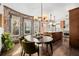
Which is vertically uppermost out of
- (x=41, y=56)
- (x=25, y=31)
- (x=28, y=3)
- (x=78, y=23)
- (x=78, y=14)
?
(x=28, y=3)

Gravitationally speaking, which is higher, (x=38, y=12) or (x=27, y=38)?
(x=38, y=12)

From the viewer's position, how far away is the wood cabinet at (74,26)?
2.63 meters

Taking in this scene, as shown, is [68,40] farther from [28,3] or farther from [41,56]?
[28,3]

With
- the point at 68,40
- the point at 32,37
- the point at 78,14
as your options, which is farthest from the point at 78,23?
the point at 32,37

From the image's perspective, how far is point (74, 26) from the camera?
2.66 m

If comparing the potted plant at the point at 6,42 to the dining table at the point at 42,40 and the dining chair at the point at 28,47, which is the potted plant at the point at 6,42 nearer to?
the dining chair at the point at 28,47

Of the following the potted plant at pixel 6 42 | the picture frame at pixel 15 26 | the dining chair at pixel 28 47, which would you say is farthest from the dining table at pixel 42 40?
the potted plant at pixel 6 42

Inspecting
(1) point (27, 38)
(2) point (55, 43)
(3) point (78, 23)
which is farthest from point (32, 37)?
(3) point (78, 23)

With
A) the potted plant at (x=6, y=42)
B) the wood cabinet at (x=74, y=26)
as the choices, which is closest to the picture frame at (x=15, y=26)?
the potted plant at (x=6, y=42)

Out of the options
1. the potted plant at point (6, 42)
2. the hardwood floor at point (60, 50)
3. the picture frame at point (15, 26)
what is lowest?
the hardwood floor at point (60, 50)

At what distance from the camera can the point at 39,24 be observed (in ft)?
8.71

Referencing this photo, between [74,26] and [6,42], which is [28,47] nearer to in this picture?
[6,42]

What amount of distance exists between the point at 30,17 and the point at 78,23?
0.99 metres

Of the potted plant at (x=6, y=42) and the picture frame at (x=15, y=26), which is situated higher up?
the picture frame at (x=15, y=26)
